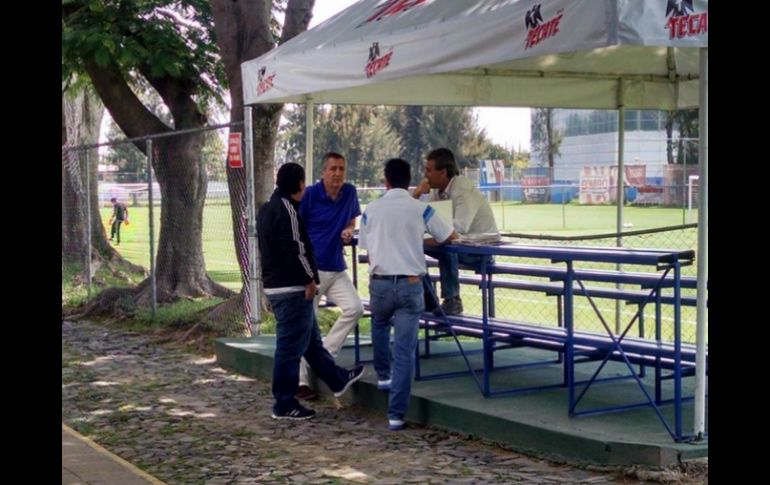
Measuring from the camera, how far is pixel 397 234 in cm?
791

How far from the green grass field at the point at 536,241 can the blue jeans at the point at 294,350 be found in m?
4.70

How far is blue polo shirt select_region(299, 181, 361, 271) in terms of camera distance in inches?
355

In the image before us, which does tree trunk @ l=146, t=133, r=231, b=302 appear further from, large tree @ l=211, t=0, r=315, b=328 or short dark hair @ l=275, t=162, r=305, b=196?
short dark hair @ l=275, t=162, r=305, b=196

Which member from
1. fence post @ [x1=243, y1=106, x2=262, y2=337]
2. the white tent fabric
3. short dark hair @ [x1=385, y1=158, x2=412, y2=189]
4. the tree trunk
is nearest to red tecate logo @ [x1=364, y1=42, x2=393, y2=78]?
the white tent fabric

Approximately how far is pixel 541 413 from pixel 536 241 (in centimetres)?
2017

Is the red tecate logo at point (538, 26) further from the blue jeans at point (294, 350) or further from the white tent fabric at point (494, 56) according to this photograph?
the blue jeans at point (294, 350)

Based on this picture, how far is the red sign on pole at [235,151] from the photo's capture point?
12039 mm

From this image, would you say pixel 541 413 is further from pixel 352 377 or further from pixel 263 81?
pixel 263 81

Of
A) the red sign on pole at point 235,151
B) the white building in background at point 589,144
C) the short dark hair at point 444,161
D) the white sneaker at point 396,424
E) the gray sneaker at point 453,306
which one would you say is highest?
the white building in background at point 589,144

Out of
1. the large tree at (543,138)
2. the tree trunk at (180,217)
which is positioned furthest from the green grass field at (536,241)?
the large tree at (543,138)

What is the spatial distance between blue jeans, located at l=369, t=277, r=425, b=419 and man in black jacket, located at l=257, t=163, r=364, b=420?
0.60 m

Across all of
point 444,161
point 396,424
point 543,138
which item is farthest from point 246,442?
point 543,138

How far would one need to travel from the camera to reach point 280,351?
8.54 metres
